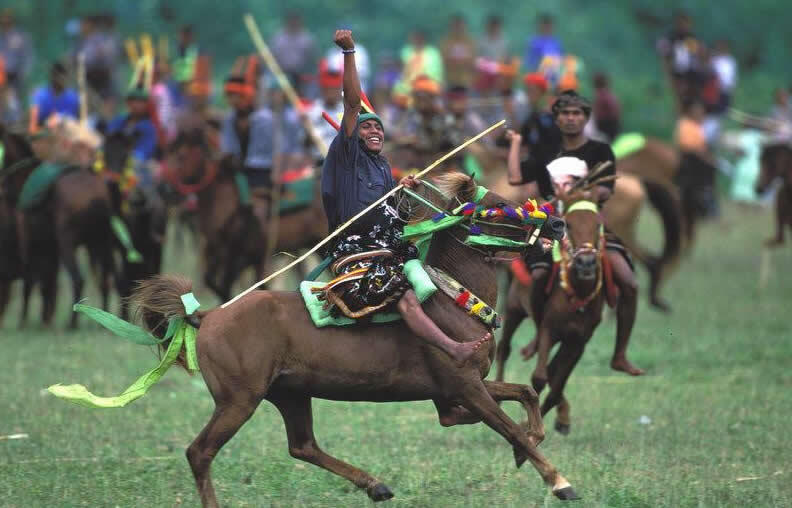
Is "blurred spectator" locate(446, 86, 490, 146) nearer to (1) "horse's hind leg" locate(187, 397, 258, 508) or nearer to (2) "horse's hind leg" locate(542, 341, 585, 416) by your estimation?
(2) "horse's hind leg" locate(542, 341, 585, 416)

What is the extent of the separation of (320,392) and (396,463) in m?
1.63

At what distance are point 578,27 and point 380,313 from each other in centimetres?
3070

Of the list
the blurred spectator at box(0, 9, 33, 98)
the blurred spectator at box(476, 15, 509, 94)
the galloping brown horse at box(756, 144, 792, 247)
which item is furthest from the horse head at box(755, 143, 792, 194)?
the blurred spectator at box(0, 9, 33, 98)

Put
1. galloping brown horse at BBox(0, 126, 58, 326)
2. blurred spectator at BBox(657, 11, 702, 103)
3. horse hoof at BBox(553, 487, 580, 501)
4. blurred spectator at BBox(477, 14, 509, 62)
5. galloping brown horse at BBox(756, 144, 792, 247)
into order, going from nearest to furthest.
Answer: horse hoof at BBox(553, 487, 580, 501), galloping brown horse at BBox(0, 126, 58, 326), galloping brown horse at BBox(756, 144, 792, 247), blurred spectator at BBox(477, 14, 509, 62), blurred spectator at BBox(657, 11, 702, 103)

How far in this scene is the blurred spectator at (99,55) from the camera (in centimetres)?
2691

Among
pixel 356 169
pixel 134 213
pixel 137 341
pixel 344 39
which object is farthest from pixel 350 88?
pixel 134 213

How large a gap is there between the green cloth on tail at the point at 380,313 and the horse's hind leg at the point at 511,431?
60cm

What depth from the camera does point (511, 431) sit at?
8383 mm

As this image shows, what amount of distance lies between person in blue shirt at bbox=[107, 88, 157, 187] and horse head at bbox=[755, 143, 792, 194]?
8731 mm

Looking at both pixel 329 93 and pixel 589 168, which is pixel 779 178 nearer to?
pixel 329 93

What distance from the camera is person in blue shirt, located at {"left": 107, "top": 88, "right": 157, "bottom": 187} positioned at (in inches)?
716

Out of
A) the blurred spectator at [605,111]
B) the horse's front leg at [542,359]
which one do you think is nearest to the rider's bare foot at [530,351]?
the horse's front leg at [542,359]

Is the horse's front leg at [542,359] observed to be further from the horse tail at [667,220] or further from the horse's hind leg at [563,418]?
the horse tail at [667,220]

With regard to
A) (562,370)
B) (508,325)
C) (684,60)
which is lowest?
(684,60)
